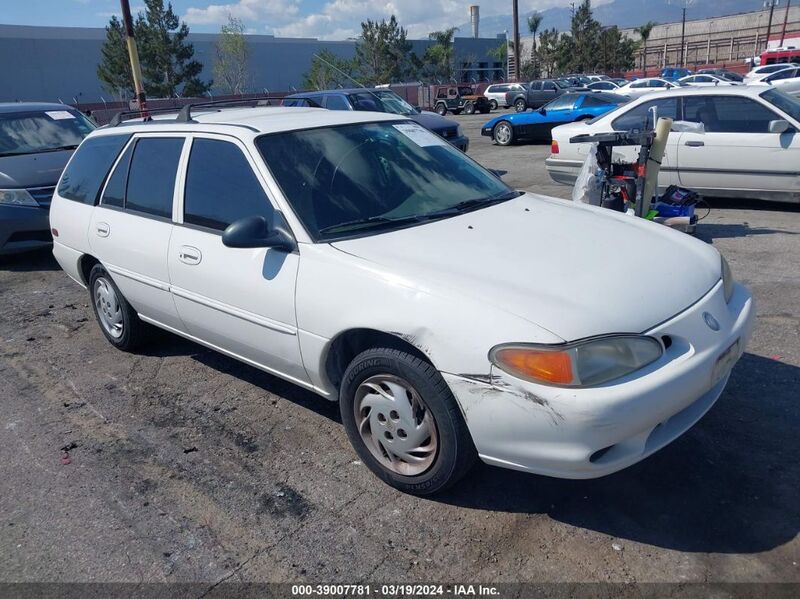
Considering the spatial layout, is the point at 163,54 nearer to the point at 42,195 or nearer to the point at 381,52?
the point at 381,52

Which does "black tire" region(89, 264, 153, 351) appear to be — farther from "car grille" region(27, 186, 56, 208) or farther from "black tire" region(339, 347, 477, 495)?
"car grille" region(27, 186, 56, 208)

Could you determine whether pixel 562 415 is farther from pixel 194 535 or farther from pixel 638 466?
pixel 194 535

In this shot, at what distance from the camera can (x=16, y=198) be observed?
7598 mm

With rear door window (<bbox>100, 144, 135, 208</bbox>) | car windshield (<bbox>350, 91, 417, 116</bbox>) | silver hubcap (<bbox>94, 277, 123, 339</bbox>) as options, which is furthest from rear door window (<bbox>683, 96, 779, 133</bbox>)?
silver hubcap (<bbox>94, 277, 123, 339</bbox>)

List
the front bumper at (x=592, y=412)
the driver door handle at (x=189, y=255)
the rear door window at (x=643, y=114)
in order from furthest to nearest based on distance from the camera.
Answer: the rear door window at (x=643, y=114)
the driver door handle at (x=189, y=255)
the front bumper at (x=592, y=412)

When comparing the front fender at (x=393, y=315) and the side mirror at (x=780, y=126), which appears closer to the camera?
the front fender at (x=393, y=315)

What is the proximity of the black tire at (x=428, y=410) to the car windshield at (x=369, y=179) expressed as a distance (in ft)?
2.26

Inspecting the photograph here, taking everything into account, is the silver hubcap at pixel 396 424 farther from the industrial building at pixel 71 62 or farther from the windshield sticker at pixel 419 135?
the industrial building at pixel 71 62

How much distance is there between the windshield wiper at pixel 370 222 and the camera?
3392mm

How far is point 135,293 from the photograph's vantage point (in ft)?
14.8

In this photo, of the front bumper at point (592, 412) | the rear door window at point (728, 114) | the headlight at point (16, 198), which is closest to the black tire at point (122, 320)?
the front bumper at point (592, 412)

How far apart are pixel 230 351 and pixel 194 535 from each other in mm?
1223

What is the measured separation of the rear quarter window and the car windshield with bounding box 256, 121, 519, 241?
1688mm

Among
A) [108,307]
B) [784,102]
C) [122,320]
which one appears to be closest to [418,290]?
[122,320]
